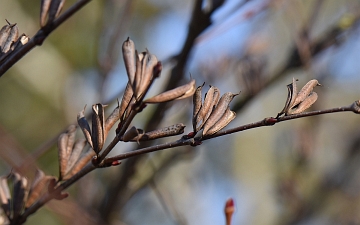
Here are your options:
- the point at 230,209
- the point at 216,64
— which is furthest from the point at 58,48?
the point at 230,209

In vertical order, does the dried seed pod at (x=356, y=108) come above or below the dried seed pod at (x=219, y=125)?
below

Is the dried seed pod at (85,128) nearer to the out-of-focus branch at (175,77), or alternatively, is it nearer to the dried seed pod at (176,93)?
the dried seed pod at (176,93)

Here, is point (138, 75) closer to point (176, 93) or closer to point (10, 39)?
point (176, 93)

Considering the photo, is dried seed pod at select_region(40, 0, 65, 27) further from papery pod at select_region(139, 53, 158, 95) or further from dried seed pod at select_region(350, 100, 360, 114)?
dried seed pod at select_region(350, 100, 360, 114)

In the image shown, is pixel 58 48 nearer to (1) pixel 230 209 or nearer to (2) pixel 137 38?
(2) pixel 137 38

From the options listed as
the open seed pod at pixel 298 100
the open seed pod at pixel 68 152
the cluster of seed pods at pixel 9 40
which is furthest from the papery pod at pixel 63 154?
the open seed pod at pixel 298 100

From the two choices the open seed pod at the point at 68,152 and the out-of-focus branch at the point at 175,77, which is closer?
the open seed pod at the point at 68,152

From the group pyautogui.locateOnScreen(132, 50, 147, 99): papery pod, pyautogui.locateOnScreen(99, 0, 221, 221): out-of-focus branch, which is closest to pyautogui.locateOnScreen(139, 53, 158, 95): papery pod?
pyautogui.locateOnScreen(132, 50, 147, 99): papery pod

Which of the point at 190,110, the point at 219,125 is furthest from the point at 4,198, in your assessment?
the point at 190,110
